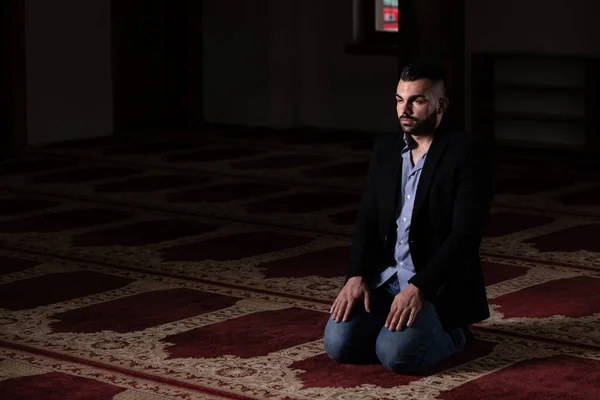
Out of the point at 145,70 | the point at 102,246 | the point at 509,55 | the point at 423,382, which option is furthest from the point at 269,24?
the point at 423,382

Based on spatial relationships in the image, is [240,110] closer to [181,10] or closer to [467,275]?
[181,10]

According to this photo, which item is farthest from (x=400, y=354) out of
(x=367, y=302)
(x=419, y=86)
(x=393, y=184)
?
(x=419, y=86)

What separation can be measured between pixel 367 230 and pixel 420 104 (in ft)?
1.54

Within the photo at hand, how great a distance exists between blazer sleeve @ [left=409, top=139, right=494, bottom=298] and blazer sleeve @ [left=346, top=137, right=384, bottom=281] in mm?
207

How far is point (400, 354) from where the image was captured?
4391mm

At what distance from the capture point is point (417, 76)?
4402 millimetres

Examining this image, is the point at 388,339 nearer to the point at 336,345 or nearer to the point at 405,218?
the point at 336,345

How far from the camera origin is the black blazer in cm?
442

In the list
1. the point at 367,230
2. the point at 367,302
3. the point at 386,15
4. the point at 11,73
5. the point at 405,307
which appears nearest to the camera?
the point at 405,307

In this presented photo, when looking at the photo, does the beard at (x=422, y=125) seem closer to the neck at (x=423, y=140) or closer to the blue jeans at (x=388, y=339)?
the neck at (x=423, y=140)

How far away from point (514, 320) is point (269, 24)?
7269mm

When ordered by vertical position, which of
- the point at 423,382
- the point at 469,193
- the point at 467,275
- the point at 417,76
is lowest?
the point at 423,382

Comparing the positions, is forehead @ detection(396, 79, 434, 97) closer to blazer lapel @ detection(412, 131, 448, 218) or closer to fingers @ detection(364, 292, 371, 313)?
blazer lapel @ detection(412, 131, 448, 218)

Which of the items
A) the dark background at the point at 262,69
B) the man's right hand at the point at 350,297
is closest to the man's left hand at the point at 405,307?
the man's right hand at the point at 350,297
